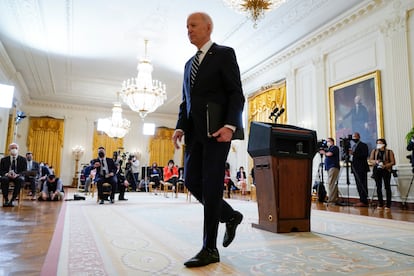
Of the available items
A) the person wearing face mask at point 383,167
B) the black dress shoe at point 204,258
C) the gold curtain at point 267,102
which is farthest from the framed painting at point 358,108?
the black dress shoe at point 204,258

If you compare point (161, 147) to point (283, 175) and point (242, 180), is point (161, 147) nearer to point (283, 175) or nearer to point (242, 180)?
point (242, 180)

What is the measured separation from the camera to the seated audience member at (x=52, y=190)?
6660 millimetres

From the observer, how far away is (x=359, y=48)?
6.64 m

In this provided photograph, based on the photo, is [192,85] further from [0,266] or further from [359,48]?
[359,48]

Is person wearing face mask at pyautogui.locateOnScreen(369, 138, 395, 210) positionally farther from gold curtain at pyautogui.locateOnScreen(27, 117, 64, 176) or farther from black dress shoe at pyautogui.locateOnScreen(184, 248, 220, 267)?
gold curtain at pyautogui.locateOnScreen(27, 117, 64, 176)

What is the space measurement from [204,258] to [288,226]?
129cm

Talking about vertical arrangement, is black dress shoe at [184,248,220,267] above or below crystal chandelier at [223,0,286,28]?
below

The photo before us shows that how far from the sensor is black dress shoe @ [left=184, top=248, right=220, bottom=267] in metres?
1.51

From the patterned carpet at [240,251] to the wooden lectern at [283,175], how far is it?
0.43 ft

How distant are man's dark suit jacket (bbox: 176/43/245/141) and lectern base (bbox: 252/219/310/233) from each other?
1270mm

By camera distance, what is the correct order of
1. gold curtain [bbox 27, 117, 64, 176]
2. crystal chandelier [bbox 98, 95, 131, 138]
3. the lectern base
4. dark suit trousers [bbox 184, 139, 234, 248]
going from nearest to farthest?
dark suit trousers [bbox 184, 139, 234, 248]
the lectern base
crystal chandelier [bbox 98, 95, 131, 138]
gold curtain [bbox 27, 117, 64, 176]

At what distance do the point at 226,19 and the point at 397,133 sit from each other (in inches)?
171

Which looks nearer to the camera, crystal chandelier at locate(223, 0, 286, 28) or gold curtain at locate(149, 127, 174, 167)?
crystal chandelier at locate(223, 0, 286, 28)

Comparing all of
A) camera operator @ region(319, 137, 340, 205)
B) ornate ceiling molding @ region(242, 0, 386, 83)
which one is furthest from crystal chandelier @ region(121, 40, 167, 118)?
camera operator @ region(319, 137, 340, 205)
